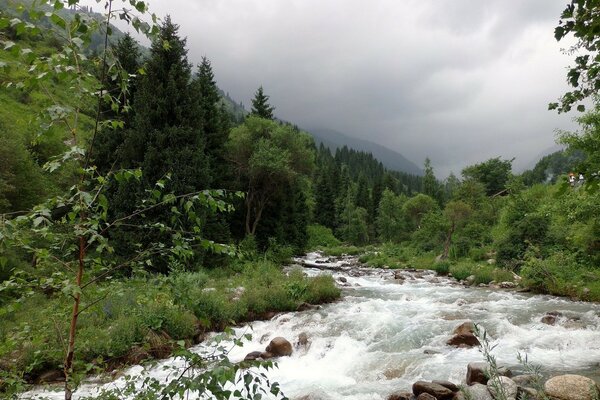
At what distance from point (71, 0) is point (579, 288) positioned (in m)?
19.6

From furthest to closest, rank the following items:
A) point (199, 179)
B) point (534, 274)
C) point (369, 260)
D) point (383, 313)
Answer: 1. point (369, 260)
2. point (199, 179)
3. point (534, 274)
4. point (383, 313)

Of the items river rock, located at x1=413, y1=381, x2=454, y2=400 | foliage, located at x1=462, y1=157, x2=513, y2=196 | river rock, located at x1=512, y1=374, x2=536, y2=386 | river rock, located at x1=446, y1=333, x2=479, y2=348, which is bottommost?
river rock, located at x1=413, y1=381, x2=454, y2=400

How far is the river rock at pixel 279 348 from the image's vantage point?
10.5 metres

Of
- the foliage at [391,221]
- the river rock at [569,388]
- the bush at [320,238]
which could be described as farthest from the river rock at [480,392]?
the foliage at [391,221]

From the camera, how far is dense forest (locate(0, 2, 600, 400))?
243cm

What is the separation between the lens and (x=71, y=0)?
7.02 feet

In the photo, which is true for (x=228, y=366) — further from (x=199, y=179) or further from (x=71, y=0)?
(x=199, y=179)

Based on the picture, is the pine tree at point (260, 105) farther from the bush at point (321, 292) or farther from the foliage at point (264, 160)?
the bush at point (321, 292)

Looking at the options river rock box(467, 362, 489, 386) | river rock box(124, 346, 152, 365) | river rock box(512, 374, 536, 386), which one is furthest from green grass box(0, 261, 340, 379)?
river rock box(512, 374, 536, 386)

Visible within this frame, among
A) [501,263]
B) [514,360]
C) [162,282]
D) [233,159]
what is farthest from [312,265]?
[162,282]

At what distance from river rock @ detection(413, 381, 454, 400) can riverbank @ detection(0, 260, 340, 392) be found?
13.2ft

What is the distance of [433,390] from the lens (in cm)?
734

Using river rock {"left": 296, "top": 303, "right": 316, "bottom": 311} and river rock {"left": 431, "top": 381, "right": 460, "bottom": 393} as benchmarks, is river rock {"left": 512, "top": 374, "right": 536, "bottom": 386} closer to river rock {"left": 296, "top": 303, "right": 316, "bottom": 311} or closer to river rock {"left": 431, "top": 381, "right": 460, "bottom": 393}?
river rock {"left": 431, "top": 381, "right": 460, "bottom": 393}

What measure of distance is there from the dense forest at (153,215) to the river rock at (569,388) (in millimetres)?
4554
